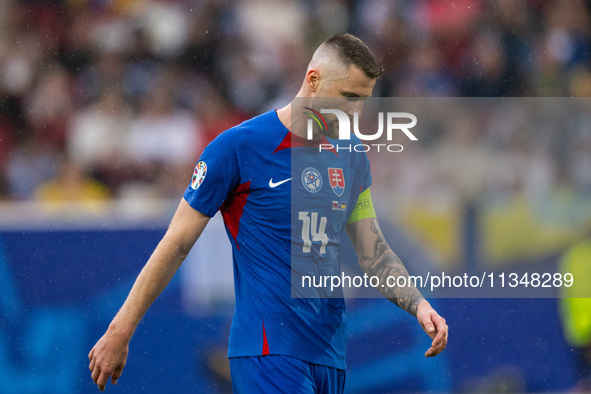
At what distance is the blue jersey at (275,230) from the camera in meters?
3.00

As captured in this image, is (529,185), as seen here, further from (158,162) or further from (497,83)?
(158,162)

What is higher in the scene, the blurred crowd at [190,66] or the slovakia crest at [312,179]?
the blurred crowd at [190,66]

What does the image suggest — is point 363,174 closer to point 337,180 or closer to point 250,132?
point 337,180

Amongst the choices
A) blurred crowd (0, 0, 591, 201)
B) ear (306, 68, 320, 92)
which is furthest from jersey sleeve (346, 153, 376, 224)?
blurred crowd (0, 0, 591, 201)

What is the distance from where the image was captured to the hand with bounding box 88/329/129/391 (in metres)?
2.91

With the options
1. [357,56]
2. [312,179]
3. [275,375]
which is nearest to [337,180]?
[312,179]

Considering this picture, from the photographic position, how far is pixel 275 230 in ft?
10.1

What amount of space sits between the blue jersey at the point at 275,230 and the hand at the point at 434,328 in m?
0.34

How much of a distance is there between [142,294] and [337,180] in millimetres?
925

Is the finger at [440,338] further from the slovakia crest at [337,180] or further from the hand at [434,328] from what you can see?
the slovakia crest at [337,180]

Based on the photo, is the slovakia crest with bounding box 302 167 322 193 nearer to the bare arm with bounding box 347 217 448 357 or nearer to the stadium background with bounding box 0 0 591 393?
the bare arm with bounding box 347 217 448 357

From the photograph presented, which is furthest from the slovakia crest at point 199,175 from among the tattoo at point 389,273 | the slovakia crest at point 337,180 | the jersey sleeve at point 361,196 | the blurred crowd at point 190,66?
the blurred crowd at point 190,66

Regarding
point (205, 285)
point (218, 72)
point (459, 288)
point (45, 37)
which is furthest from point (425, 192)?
point (45, 37)

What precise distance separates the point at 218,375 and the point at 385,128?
8.91 ft
